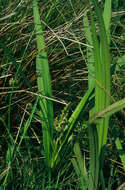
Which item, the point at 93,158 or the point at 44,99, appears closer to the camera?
the point at 93,158

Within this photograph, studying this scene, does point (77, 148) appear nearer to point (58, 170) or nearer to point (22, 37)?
point (58, 170)

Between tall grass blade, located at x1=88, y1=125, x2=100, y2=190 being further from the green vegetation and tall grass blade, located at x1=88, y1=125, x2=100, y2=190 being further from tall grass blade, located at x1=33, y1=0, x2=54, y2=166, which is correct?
tall grass blade, located at x1=33, y1=0, x2=54, y2=166

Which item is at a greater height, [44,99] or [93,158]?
[44,99]

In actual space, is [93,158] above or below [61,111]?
below

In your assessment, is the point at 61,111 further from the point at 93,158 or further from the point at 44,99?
the point at 93,158

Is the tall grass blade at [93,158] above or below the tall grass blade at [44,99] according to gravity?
below

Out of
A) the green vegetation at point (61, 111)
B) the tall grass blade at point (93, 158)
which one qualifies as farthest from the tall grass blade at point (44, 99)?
the tall grass blade at point (93, 158)

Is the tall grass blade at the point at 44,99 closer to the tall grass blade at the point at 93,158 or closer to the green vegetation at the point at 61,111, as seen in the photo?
the green vegetation at the point at 61,111

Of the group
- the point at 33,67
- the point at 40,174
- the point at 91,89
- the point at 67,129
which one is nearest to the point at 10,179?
the point at 40,174

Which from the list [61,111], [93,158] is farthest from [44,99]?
[93,158]

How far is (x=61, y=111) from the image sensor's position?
0.94 m

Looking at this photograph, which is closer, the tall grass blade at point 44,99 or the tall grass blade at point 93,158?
the tall grass blade at point 93,158

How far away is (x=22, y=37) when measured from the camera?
1.11m

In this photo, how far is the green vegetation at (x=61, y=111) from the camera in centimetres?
76
